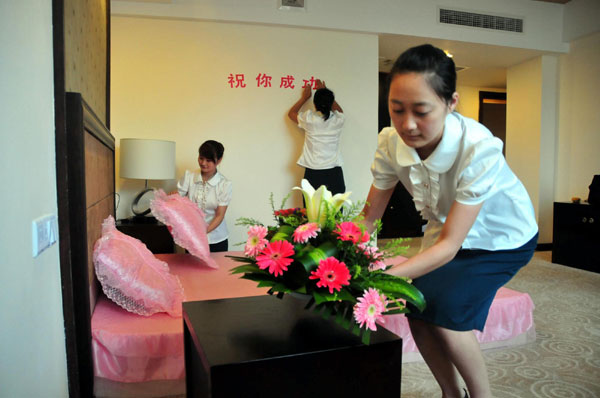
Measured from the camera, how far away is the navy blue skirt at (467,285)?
1294 mm

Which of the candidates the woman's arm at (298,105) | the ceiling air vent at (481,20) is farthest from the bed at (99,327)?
the ceiling air vent at (481,20)

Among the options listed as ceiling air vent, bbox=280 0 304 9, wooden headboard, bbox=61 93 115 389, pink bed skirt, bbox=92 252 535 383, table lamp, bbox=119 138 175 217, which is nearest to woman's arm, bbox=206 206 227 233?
table lamp, bbox=119 138 175 217

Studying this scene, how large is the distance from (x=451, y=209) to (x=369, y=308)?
436 mm

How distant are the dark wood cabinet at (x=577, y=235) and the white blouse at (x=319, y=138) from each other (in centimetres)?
253

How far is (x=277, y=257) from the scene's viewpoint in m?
1.05

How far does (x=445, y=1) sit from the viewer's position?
479 centimetres

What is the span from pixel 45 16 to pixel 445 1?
177 inches

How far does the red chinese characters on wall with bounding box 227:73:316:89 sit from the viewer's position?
4297mm

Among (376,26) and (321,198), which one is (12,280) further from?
(376,26)

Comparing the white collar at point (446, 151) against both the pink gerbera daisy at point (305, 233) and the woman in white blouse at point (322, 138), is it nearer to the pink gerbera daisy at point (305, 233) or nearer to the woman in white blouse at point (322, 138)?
the pink gerbera daisy at point (305, 233)

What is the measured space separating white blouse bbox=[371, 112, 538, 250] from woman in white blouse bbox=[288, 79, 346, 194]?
2780 millimetres

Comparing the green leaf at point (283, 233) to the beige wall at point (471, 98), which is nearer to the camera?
the green leaf at point (283, 233)

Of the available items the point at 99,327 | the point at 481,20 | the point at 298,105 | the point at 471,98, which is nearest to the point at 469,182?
the point at 99,327

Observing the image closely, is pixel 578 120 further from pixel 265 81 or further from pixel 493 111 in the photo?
pixel 265 81
